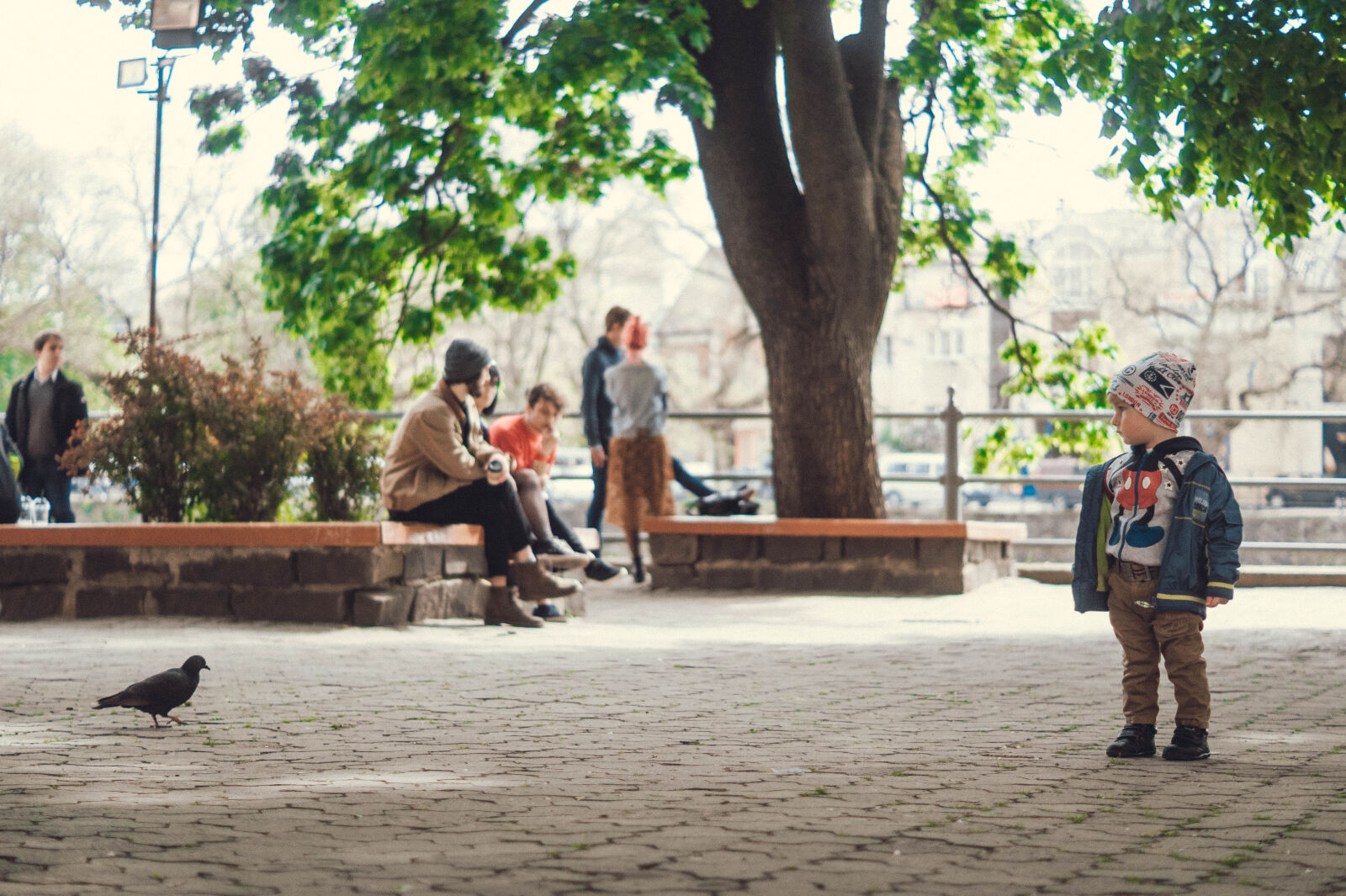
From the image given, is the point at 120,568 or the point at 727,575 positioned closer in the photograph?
the point at 120,568

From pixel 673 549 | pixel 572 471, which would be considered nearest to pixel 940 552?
pixel 673 549

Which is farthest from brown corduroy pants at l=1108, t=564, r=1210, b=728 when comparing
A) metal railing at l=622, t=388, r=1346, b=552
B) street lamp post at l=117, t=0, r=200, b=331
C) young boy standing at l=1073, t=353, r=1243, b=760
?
street lamp post at l=117, t=0, r=200, b=331

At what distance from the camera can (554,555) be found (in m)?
9.52

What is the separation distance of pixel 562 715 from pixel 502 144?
7.47 meters

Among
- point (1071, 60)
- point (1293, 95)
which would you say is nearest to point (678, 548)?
point (1071, 60)

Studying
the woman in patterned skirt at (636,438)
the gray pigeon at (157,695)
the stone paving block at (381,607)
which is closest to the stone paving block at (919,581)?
the woman in patterned skirt at (636,438)

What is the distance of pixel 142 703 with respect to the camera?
5055 mm

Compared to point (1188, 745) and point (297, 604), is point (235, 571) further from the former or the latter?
point (1188, 745)

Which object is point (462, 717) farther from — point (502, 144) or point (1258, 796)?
point (502, 144)

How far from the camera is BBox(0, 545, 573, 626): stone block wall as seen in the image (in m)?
8.34

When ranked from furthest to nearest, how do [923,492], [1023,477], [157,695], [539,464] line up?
[923,492] → [1023,477] → [539,464] → [157,695]

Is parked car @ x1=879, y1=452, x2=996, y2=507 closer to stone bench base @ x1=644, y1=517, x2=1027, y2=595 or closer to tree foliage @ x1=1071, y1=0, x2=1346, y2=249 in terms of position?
stone bench base @ x1=644, y1=517, x2=1027, y2=595

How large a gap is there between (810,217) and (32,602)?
5640mm

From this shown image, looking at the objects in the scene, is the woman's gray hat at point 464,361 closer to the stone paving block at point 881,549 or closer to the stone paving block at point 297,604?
the stone paving block at point 297,604
